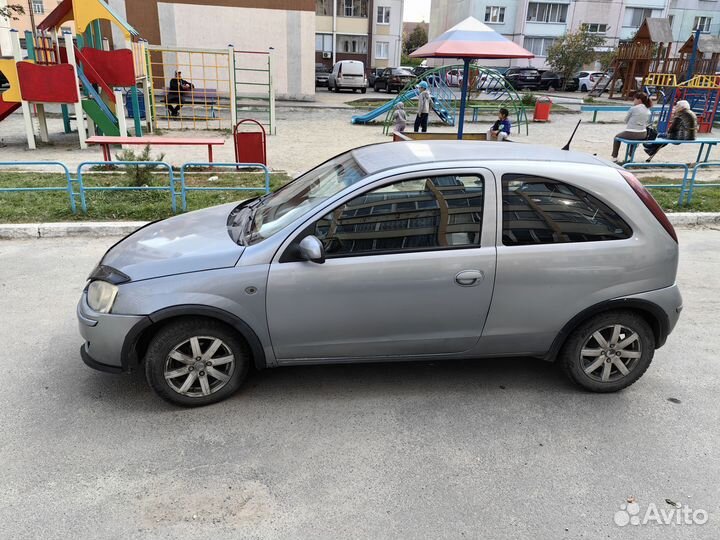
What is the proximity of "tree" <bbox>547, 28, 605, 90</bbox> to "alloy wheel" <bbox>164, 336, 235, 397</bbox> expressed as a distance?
4216cm

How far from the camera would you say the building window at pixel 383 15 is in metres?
47.9

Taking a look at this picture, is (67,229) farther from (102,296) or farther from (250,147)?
(250,147)

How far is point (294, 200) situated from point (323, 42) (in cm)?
4833

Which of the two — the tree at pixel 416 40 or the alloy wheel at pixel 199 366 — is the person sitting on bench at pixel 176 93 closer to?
the alloy wheel at pixel 199 366

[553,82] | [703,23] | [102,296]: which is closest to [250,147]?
[102,296]

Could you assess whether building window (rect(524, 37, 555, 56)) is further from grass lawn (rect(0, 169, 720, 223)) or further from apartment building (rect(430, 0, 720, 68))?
grass lawn (rect(0, 169, 720, 223))

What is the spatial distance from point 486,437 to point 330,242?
1565 millimetres

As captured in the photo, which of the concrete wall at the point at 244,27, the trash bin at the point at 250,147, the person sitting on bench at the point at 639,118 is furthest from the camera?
the concrete wall at the point at 244,27

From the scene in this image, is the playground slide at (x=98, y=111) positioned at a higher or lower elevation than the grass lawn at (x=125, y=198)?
higher

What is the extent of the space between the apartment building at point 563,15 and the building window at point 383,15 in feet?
24.6

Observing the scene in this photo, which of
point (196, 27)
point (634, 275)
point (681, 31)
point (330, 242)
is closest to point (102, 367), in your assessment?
point (330, 242)

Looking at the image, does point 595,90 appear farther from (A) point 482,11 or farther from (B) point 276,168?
(B) point 276,168

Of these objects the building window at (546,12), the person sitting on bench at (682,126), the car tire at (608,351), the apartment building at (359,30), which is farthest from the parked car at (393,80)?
the car tire at (608,351)

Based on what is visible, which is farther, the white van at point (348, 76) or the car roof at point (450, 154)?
the white van at point (348, 76)
